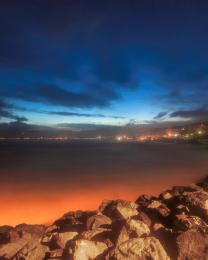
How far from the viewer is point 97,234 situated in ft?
18.4

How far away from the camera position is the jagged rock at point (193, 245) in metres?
4.36

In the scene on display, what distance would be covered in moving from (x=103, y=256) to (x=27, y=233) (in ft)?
7.84

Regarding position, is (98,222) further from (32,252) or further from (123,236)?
(32,252)

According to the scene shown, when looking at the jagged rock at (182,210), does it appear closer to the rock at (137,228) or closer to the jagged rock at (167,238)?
the jagged rock at (167,238)

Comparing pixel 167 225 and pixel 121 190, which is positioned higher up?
pixel 167 225

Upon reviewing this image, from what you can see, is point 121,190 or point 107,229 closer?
point 107,229

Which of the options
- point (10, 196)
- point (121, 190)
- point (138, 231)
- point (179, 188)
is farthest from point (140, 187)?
point (138, 231)

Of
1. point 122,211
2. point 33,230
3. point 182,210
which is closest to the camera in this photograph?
point 33,230

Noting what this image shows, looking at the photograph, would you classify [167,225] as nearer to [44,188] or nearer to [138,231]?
[138,231]

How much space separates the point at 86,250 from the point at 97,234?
854 mm

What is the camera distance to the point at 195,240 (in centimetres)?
453

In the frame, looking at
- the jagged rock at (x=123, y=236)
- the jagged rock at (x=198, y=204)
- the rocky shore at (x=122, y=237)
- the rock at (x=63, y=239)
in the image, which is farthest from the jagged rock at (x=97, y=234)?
the jagged rock at (x=198, y=204)

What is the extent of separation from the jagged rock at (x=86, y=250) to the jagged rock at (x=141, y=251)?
509 millimetres

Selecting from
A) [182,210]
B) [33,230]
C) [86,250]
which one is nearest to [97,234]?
[86,250]
